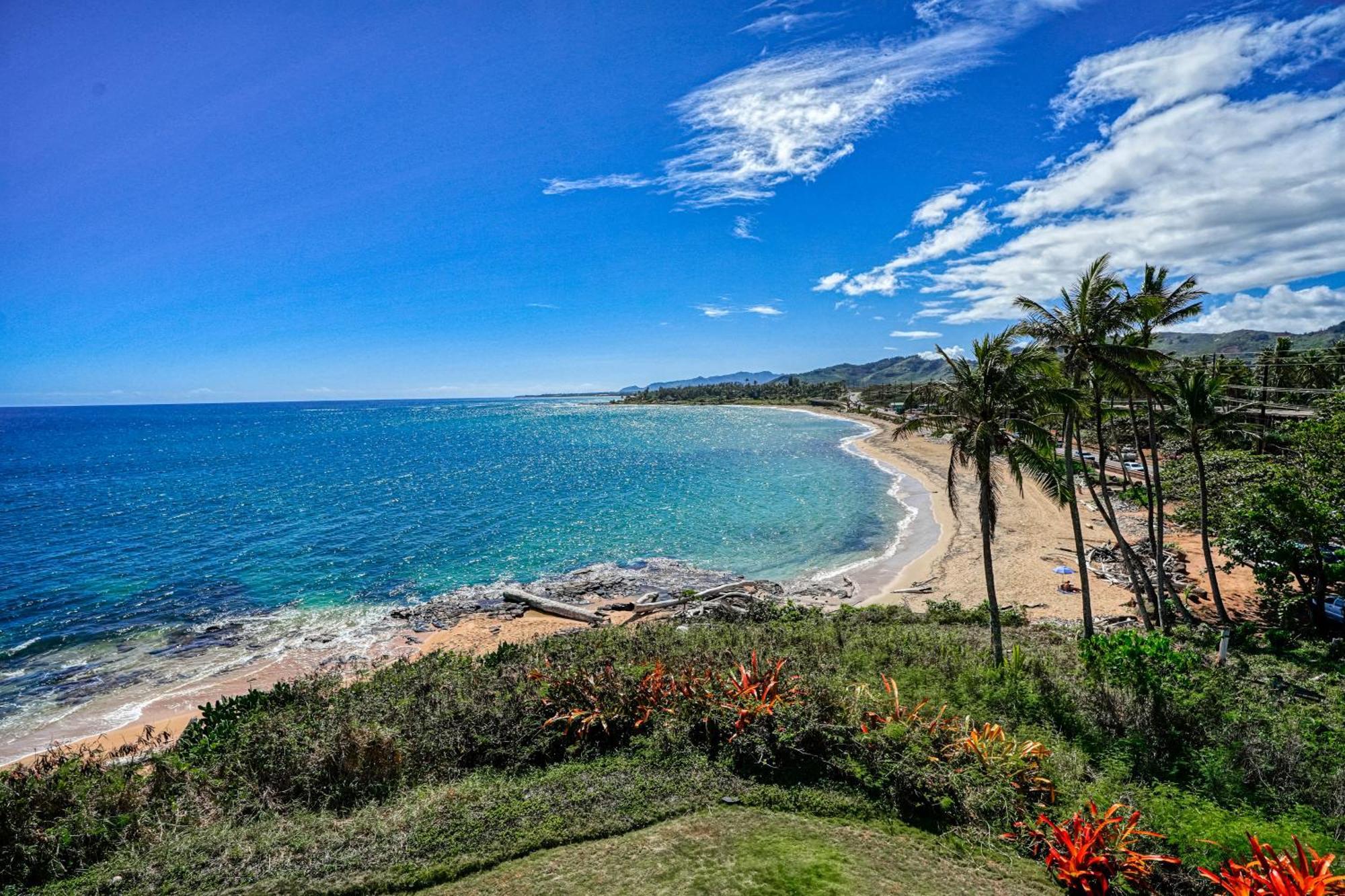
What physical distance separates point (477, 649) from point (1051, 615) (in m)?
23.7

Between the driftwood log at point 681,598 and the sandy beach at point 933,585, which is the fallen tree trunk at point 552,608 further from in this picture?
the driftwood log at point 681,598

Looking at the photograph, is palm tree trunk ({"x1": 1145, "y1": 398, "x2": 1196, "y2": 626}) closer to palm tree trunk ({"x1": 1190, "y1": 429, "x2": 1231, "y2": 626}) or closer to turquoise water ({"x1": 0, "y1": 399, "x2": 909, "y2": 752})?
palm tree trunk ({"x1": 1190, "y1": 429, "x2": 1231, "y2": 626})

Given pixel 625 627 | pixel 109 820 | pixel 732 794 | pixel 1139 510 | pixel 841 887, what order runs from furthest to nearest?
1. pixel 1139 510
2. pixel 625 627
3. pixel 732 794
4. pixel 109 820
5. pixel 841 887

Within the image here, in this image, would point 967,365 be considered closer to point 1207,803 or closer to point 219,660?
point 1207,803

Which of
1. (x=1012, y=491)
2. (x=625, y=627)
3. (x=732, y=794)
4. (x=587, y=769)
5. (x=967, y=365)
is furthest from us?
(x=1012, y=491)

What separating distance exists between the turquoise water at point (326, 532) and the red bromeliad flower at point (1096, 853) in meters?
23.3

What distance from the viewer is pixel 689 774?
888 cm

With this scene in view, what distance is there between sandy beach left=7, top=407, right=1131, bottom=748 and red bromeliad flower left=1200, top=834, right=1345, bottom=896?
12.9 m

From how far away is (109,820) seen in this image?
25.1 feet

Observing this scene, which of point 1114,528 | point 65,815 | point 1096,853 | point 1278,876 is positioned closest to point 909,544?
point 1114,528

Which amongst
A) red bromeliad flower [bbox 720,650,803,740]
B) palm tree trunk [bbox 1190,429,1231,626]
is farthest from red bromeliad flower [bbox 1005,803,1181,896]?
palm tree trunk [bbox 1190,429,1231,626]

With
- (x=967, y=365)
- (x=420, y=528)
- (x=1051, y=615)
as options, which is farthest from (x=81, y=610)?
(x=1051, y=615)

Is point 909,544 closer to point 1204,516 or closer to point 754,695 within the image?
point 1204,516

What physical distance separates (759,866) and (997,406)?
1268 cm
